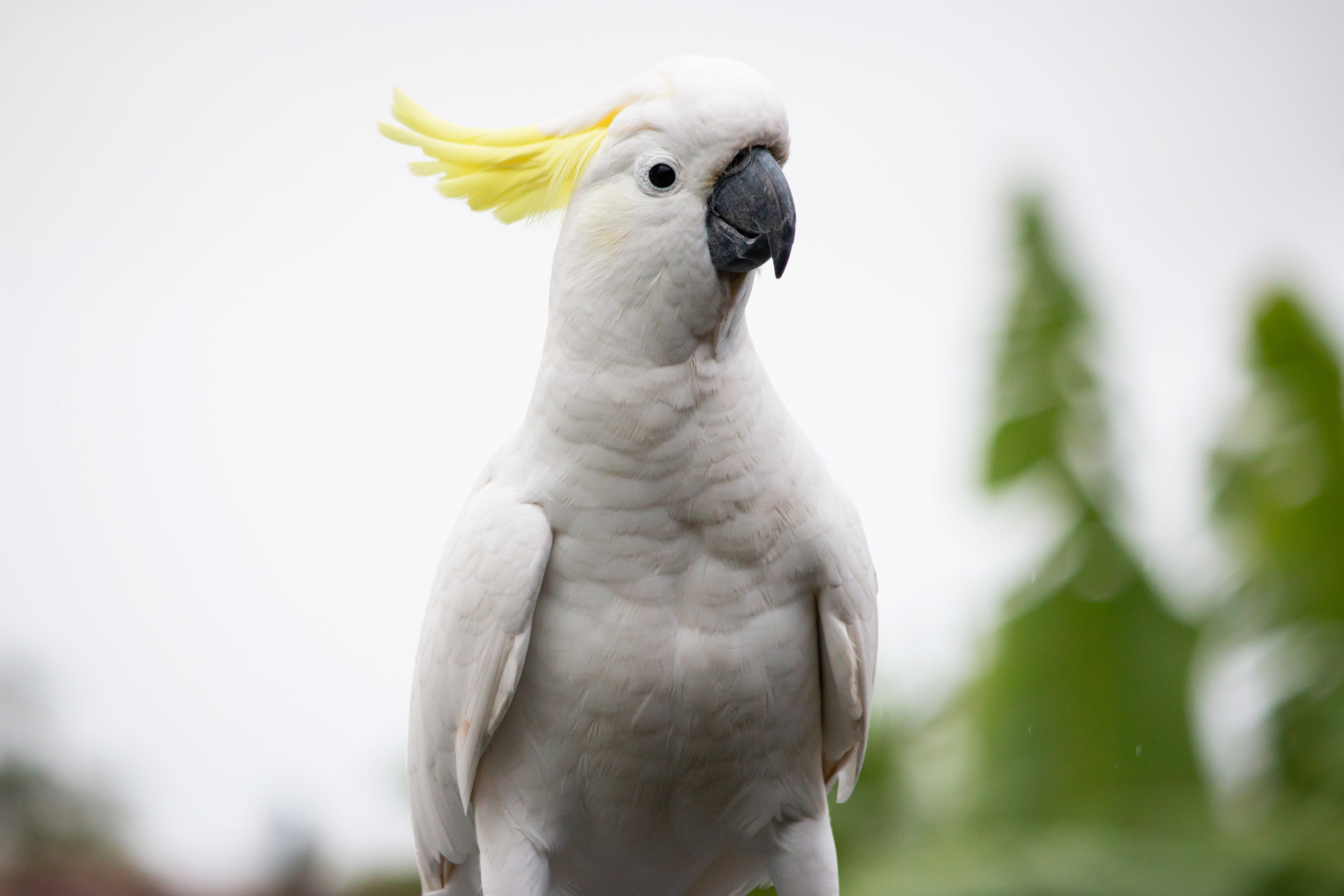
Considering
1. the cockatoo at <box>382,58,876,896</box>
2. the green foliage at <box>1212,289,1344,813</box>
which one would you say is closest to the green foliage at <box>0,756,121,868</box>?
the cockatoo at <box>382,58,876,896</box>

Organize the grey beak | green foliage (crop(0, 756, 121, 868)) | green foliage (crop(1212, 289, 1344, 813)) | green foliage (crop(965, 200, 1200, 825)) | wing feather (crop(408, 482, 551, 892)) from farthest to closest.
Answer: green foliage (crop(1212, 289, 1344, 813)) → green foliage (crop(965, 200, 1200, 825)) → green foliage (crop(0, 756, 121, 868)) → wing feather (crop(408, 482, 551, 892)) → the grey beak

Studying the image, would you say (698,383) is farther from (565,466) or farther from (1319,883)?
(1319,883)

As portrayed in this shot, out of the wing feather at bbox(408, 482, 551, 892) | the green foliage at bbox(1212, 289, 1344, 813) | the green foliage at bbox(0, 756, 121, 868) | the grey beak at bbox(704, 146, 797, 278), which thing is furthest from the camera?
the green foliage at bbox(1212, 289, 1344, 813)

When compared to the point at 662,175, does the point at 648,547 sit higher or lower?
lower

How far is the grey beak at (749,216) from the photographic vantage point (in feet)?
4.56

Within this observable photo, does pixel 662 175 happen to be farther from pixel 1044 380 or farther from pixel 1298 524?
pixel 1298 524

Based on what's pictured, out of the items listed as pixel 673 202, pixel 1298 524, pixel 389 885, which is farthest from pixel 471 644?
pixel 1298 524

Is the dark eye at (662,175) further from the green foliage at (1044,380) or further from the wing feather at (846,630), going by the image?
the green foliage at (1044,380)

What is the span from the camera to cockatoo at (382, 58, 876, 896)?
4.69ft

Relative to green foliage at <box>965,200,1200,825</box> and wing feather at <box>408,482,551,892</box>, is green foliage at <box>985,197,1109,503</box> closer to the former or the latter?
green foliage at <box>965,200,1200,825</box>

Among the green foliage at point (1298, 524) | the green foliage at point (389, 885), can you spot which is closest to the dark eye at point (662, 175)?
the green foliage at point (389, 885)

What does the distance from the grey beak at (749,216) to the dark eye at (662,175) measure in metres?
0.06

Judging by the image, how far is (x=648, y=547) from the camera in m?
1.50

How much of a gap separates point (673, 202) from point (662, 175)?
0.13 feet
